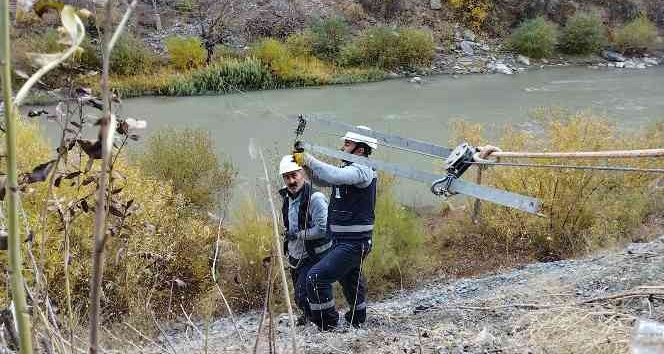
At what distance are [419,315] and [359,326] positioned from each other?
0.47 m

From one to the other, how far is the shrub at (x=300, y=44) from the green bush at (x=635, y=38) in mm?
12209

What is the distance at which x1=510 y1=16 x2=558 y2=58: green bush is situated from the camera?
71.5 feet

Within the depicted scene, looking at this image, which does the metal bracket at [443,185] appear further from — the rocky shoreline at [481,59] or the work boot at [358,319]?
the rocky shoreline at [481,59]

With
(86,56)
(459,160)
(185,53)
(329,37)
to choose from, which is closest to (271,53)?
(185,53)

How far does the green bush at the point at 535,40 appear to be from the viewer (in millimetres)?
21781

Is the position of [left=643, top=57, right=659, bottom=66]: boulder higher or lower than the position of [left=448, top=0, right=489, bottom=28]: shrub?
lower

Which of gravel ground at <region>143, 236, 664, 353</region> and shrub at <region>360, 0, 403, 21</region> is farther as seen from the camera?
shrub at <region>360, 0, 403, 21</region>

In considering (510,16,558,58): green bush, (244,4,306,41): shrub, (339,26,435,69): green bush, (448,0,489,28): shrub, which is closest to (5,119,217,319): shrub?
(339,26,435,69): green bush

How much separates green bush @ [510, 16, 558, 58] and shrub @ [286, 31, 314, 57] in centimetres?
810

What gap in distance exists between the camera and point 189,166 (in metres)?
8.17

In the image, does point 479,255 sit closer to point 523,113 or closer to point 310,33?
point 523,113

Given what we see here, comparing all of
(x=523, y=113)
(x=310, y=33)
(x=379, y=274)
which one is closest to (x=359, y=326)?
(x=379, y=274)

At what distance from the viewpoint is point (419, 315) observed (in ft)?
13.9

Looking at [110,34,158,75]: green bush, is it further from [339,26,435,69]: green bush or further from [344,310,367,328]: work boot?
[344,310,367,328]: work boot
